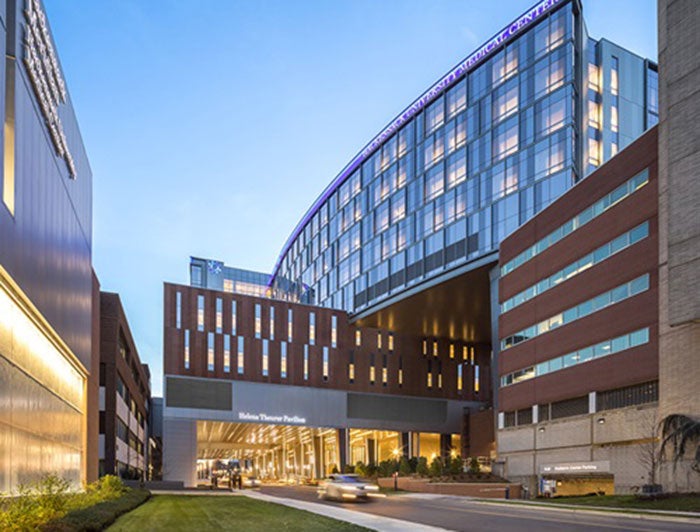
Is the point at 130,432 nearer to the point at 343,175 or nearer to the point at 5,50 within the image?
the point at 343,175

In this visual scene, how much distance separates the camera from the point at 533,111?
6241cm

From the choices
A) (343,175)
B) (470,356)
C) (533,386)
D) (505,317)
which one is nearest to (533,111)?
(505,317)

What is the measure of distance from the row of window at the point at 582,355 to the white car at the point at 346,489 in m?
16.9

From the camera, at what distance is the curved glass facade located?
59.7 m

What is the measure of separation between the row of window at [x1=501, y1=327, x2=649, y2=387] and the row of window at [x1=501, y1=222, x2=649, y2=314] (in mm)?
5154

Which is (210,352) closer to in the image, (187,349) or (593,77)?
(187,349)

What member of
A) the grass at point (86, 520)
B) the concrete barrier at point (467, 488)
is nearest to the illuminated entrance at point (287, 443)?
the concrete barrier at point (467, 488)

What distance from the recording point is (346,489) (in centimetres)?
3662

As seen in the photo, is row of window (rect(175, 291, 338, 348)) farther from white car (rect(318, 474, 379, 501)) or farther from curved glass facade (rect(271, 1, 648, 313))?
white car (rect(318, 474, 379, 501))

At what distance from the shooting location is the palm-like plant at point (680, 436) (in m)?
33.4

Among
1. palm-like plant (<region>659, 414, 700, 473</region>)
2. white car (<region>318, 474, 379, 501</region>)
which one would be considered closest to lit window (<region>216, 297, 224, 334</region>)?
white car (<region>318, 474, 379, 501</region>)

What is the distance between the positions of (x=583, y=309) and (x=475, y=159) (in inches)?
1001

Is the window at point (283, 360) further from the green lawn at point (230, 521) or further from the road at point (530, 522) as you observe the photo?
the green lawn at point (230, 521)

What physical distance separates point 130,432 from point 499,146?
4893 centimetres
